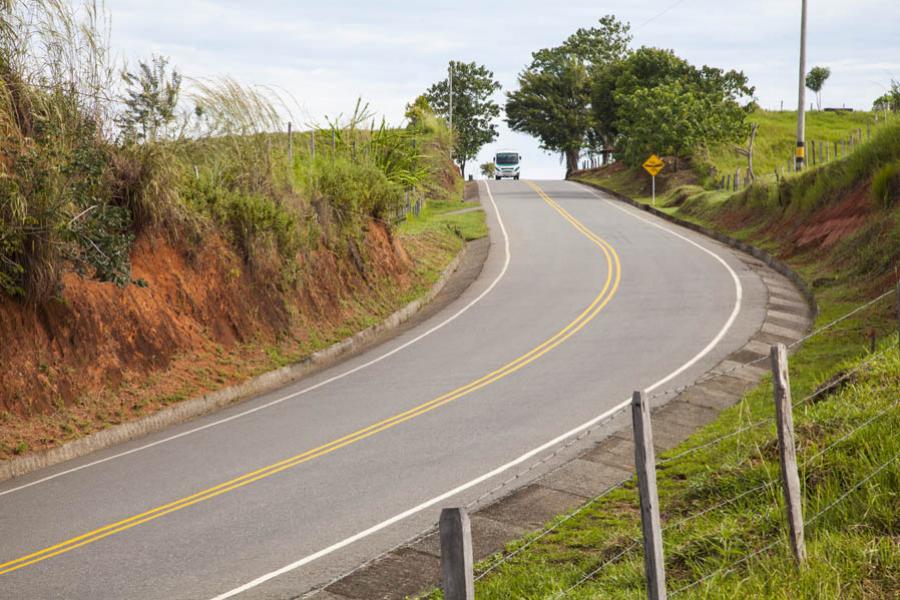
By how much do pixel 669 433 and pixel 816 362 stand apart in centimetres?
396

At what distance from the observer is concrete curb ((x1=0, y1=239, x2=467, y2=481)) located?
48.9ft

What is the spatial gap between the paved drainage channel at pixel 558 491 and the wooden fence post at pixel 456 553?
4330mm

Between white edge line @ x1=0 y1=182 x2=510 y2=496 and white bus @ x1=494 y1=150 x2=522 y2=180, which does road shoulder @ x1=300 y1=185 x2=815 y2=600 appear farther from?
white bus @ x1=494 y1=150 x2=522 y2=180

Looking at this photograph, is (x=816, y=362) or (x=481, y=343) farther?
(x=481, y=343)

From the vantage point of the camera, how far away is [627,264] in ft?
103

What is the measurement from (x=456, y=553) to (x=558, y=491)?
24.9ft

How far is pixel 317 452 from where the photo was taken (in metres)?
14.1

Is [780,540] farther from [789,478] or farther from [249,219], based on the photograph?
[249,219]

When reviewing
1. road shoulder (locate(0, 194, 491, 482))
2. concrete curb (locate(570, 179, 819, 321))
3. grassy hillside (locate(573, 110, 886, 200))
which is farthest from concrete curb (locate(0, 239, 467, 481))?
grassy hillside (locate(573, 110, 886, 200))

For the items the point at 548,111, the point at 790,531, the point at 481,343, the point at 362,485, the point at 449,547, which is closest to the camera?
the point at 449,547

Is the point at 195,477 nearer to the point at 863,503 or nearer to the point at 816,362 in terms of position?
the point at 863,503

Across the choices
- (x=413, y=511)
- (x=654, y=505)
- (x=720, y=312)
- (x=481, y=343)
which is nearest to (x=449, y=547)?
(x=654, y=505)

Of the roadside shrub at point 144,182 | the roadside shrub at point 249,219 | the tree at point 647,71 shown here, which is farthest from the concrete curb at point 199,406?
the tree at point 647,71

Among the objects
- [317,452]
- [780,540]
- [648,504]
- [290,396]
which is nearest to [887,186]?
[290,396]
